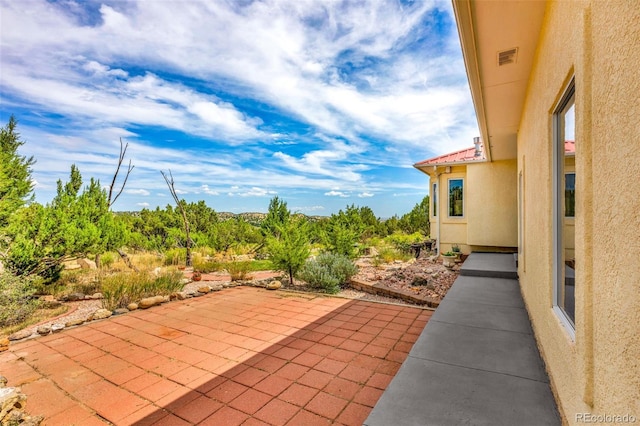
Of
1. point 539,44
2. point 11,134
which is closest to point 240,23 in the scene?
point 539,44

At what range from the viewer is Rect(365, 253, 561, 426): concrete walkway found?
2252mm

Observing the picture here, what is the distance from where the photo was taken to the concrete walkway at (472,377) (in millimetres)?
2252

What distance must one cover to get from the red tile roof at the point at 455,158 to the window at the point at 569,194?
842 centimetres

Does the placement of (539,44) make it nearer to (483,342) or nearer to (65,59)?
(483,342)

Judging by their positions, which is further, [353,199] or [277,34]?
[353,199]

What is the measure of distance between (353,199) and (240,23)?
10522 millimetres

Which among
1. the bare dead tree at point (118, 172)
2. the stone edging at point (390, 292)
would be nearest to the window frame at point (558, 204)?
the stone edging at point (390, 292)

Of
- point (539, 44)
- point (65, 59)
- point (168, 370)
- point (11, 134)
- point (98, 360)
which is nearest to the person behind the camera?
point (539, 44)

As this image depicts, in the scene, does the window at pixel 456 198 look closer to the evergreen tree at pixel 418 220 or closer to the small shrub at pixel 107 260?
the evergreen tree at pixel 418 220

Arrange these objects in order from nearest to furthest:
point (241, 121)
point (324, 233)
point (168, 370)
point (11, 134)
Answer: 1. point (168, 370)
2. point (11, 134)
3. point (324, 233)
4. point (241, 121)

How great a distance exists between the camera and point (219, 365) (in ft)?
12.5

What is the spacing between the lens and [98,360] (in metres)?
4.04

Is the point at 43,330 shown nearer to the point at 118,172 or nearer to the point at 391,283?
the point at 391,283

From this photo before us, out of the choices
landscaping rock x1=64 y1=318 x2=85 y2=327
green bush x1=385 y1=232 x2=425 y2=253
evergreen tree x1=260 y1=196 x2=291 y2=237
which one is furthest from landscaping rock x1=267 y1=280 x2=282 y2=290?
green bush x1=385 y1=232 x2=425 y2=253
